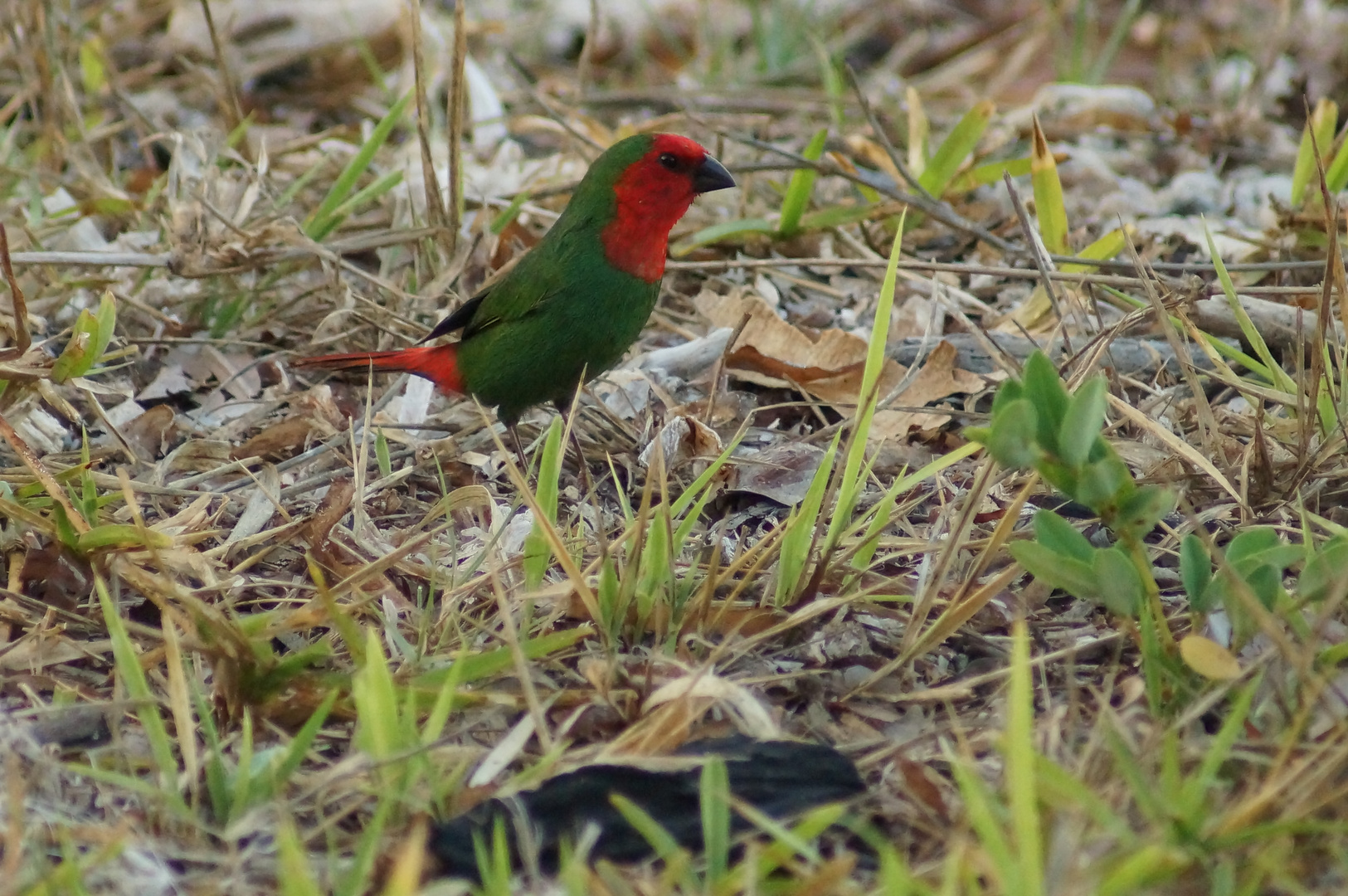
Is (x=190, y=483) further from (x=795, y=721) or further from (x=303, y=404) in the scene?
(x=795, y=721)

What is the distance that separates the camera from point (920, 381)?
3.03 meters

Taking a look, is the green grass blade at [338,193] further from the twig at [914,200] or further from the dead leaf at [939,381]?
the dead leaf at [939,381]

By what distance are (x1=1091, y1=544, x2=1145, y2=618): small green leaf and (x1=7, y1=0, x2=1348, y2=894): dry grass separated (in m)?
0.04

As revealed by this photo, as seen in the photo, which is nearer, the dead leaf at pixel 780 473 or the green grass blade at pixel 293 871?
the green grass blade at pixel 293 871

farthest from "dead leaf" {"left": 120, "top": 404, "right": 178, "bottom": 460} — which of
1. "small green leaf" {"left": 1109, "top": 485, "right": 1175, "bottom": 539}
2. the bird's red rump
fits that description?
"small green leaf" {"left": 1109, "top": 485, "right": 1175, "bottom": 539}

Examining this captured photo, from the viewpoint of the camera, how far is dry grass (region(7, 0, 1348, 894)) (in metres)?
1.53

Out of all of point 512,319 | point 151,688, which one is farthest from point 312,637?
point 512,319

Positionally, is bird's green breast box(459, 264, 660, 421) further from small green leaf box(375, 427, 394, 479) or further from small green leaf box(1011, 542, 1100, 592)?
small green leaf box(1011, 542, 1100, 592)

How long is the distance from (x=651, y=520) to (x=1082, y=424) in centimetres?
68

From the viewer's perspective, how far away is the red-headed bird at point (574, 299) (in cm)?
315

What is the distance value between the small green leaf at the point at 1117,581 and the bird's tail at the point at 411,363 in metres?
1.84

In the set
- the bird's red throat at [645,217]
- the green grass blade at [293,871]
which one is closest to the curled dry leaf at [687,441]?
the bird's red throat at [645,217]

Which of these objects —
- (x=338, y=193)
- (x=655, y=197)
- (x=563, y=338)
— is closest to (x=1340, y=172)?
(x=655, y=197)

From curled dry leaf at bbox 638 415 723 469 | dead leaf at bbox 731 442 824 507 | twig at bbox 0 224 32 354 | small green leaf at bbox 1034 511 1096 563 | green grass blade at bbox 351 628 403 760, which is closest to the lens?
green grass blade at bbox 351 628 403 760
